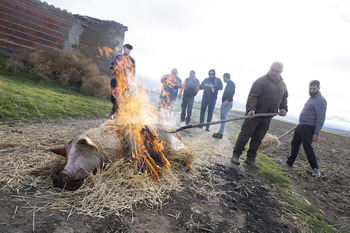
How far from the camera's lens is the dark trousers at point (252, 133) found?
16.3ft

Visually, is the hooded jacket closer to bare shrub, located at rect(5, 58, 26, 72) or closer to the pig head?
the pig head

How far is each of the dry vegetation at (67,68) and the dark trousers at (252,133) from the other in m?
9.61

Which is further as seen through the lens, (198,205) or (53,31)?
(53,31)

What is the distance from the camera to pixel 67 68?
11109 mm

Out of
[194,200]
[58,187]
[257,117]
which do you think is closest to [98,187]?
[58,187]

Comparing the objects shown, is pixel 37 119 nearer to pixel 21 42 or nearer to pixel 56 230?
pixel 56 230

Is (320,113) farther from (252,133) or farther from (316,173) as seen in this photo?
(252,133)

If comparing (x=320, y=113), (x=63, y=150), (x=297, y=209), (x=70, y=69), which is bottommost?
(x=297, y=209)

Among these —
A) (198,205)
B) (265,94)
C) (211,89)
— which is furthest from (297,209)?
(211,89)

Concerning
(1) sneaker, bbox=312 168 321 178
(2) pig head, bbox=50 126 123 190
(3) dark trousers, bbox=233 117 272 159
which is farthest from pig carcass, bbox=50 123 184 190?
(1) sneaker, bbox=312 168 321 178

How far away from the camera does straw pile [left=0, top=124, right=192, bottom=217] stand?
2197 millimetres

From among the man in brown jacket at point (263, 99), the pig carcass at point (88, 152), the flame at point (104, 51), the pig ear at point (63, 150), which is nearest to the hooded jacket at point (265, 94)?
the man in brown jacket at point (263, 99)

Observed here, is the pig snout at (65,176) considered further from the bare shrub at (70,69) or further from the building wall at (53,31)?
the building wall at (53,31)

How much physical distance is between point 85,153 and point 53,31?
38.9ft
